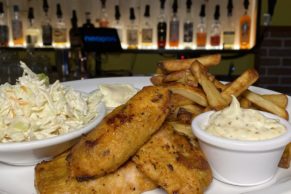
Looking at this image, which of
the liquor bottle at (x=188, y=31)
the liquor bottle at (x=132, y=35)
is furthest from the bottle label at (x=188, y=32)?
the liquor bottle at (x=132, y=35)

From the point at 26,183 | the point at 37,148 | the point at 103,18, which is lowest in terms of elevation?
the point at 26,183

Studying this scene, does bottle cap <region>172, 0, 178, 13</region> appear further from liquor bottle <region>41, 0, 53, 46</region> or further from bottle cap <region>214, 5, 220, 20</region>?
liquor bottle <region>41, 0, 53, 46</region>

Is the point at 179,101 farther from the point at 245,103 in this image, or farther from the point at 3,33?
the point at 3,33

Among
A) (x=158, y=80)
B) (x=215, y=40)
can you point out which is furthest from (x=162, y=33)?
(x=158, y=80)

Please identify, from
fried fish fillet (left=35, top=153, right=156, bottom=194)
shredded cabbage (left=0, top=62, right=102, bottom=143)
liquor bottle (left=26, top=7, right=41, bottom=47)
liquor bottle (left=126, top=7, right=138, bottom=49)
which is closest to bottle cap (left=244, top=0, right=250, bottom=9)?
liquor bottle (left=126, top=7, right=138, bottom=49)

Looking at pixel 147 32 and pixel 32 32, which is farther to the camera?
pixel 32 32

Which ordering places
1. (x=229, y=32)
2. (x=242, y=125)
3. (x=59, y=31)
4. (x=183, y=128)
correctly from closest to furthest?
(x=242, y=125)
(x=183, y=128)
(x=229, y=32)
(x=59, y=31)
